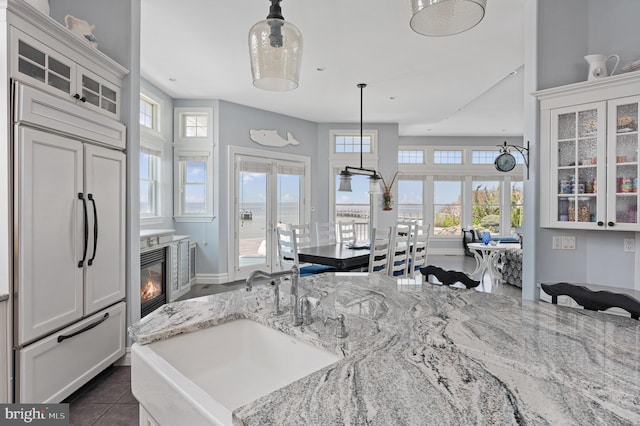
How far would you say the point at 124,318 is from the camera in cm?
281

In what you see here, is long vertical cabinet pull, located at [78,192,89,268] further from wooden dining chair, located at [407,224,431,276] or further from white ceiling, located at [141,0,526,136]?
wooden dining chair, located at [407,224,431,276]

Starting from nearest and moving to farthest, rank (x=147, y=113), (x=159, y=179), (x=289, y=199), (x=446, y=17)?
(x=446, y=17), (x=147, y=113), (x=159, y=179), (x=289, y=199)

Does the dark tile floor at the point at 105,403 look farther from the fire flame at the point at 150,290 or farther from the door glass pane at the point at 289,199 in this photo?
the door glass pane at the point at 289,199

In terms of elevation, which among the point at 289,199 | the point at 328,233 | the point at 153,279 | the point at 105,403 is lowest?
the point at 105,403

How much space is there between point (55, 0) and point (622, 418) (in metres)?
3.99

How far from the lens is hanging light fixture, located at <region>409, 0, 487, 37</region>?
1.24m

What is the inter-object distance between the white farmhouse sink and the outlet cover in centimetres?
272

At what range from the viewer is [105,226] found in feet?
8.36

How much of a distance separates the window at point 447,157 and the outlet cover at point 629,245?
276 inches

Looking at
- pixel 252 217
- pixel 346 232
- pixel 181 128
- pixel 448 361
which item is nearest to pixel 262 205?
pixel 252 217

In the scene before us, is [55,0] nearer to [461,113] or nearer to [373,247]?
[373,247]

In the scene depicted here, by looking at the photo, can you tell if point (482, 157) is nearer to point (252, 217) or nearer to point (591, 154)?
point (252, 217)

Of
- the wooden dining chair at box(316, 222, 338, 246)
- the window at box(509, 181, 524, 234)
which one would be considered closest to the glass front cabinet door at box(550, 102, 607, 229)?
the wooden dining chair at box(316, 222, 338, 246)

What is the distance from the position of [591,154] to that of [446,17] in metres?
1.96
